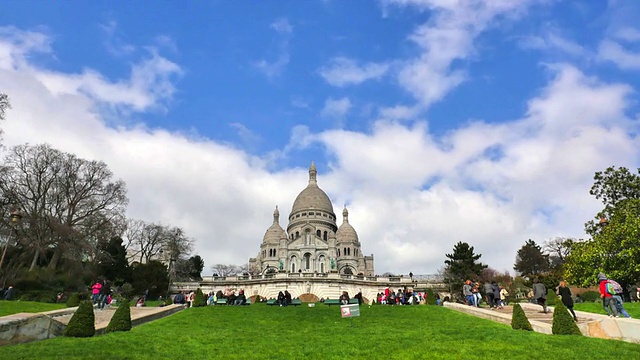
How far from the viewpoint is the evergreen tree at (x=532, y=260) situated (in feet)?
216

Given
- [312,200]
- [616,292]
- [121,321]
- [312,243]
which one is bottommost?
[121,321]

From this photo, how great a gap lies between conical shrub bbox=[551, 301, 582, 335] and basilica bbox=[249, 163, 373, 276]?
52.0 meters

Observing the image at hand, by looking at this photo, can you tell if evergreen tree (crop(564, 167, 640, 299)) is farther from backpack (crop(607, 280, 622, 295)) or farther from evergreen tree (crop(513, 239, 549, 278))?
evergreen tree (crop(513, 239, 549, 278))

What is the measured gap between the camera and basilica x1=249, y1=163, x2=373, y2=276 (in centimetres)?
7162

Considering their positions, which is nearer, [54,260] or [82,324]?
[82,324]

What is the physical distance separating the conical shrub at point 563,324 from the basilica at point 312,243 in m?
52.0

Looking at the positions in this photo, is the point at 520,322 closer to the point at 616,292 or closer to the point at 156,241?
the point at 616,292

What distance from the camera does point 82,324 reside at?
1208cm

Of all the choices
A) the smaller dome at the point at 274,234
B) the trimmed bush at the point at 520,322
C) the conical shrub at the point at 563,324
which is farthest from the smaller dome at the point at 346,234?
the conical shrub at the point at 563,324

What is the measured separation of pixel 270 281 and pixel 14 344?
41.8 m

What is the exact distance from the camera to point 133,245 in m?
60.2

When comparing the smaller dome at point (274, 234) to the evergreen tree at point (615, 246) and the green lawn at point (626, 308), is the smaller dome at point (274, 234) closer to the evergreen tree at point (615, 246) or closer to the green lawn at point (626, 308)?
the evergreen tree at point (615, 246)

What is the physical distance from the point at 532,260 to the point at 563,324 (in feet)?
195

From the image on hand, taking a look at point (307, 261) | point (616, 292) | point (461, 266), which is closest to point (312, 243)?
point (307, 261)
